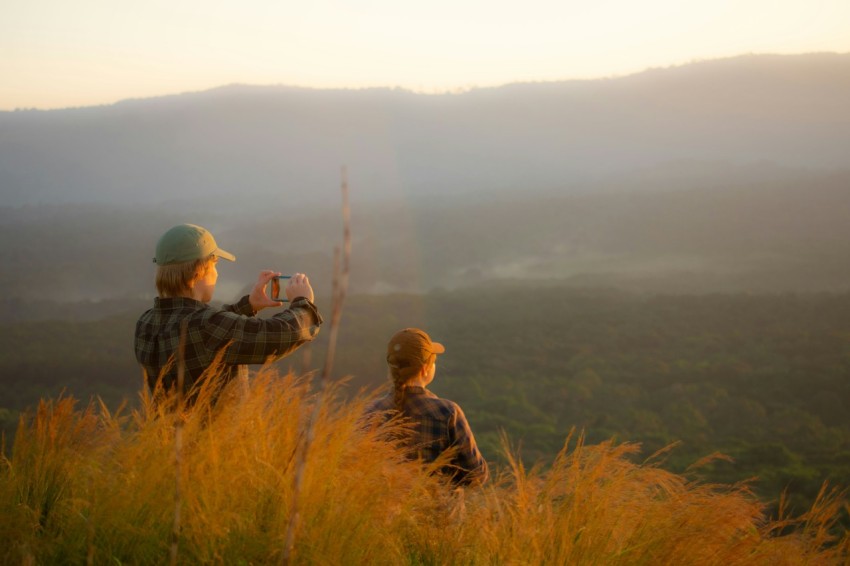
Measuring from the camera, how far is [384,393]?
4105 mm

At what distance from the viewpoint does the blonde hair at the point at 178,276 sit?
10.0 ft

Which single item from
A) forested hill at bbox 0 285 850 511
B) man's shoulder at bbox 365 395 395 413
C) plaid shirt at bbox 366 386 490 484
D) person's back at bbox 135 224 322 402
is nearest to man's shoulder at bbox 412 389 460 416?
plaid shirt at bbox 366 386 490 484

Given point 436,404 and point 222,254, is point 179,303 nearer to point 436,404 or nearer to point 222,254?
point 222,254

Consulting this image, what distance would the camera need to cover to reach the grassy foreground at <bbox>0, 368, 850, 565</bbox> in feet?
8.44

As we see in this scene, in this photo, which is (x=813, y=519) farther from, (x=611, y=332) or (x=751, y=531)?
(x=611, y=332)

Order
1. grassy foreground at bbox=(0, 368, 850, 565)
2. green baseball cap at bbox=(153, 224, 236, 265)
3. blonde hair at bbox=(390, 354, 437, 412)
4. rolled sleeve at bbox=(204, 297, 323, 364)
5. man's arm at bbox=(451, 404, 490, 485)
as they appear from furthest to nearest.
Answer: blonde hair at bbox=(390, 354, 437, 412)
man's arm at bbox=(451, 404, 490, 485)
green baseball cap at bbox=(153, 224, 236, 265)
rolled sleeve at bbox=(204, 297, 323, 364)
grassy foreground at bbox=(0, 368, 850, 565)

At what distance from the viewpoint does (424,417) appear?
3672mm

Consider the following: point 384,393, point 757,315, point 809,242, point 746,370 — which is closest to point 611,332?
point 746,370

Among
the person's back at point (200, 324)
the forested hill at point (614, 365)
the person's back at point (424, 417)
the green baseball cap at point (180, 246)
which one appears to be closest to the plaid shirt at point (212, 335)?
the person's back at point (200, 324)

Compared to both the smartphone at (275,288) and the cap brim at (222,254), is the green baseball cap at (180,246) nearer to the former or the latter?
the cap brim at (222,254)

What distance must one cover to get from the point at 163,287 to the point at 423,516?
57.9 inches

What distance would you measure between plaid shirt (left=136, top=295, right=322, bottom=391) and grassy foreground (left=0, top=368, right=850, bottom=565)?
0.21 m

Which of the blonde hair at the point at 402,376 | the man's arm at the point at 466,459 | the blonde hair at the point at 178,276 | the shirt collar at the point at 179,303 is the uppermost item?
the blonde hair at the point at 178,276

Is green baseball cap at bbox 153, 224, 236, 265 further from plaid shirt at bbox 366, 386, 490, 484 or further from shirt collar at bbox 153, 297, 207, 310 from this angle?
plaid shirt at bbox 366, 386, 490, 484
